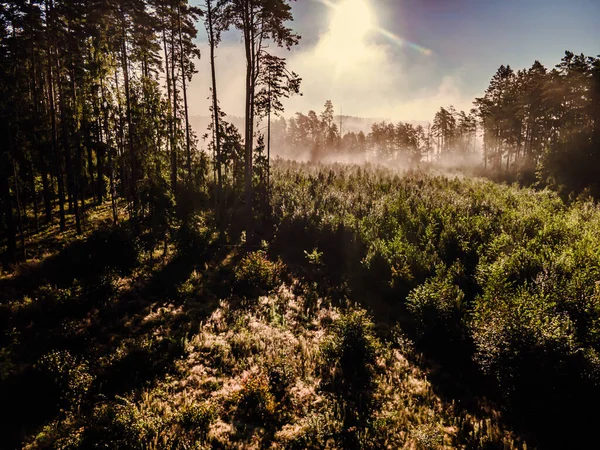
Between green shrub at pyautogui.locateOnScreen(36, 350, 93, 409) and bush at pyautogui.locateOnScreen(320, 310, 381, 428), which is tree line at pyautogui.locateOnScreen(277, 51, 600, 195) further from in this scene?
green shrub at pyautogui.locateOnScreen(36, 350, 93, 409)

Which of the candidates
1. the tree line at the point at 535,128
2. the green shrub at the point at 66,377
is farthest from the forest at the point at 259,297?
the tree line at the point at 535,128

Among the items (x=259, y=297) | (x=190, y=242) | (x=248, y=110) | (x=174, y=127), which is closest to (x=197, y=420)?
(x=259, y=297)

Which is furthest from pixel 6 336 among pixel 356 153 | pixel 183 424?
pixel 356 153

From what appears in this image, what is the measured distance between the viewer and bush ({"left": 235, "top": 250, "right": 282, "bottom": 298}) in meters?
14.9

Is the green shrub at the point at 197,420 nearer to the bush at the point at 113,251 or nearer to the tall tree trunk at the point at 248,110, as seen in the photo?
the bush at the point at 113,251

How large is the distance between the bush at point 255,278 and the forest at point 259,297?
0.09 metres

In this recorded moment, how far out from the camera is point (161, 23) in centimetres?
2348

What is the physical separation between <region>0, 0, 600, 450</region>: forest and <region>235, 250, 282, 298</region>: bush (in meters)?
0.09

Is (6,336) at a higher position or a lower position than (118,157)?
lower

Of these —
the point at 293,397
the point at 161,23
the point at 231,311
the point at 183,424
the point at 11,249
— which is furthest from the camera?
the point at 161,23

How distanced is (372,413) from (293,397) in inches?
84.1

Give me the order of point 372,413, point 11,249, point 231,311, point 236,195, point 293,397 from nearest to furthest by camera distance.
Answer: point 372,413, point 293,397, point 231,311, point 11,249, point 236,195

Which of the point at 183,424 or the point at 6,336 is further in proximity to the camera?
the point at 6,336

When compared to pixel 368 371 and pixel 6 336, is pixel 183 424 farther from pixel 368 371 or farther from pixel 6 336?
pixel 6 336
